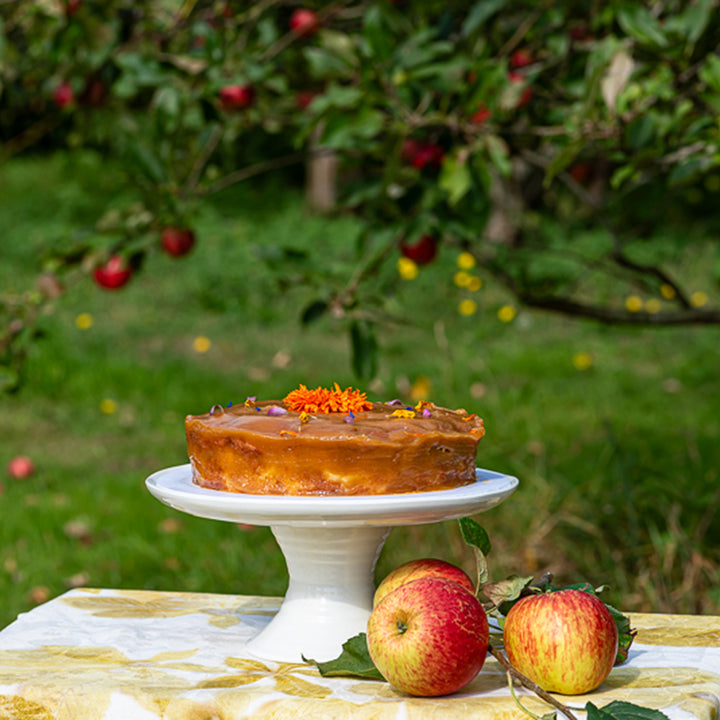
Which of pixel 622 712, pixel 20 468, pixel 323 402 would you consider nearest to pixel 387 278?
pixel 20 468

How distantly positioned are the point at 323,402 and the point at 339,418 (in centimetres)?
7

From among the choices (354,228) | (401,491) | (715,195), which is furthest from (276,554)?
(715,195)

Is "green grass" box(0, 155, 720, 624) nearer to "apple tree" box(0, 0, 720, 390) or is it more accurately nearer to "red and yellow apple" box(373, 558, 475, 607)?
"apple tree" box(0, 0, 720, 390)

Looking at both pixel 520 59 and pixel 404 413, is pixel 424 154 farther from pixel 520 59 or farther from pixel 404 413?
pixel 404 413

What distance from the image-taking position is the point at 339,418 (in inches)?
57.3

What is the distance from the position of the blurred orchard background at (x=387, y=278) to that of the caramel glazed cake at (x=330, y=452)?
15.3 inches

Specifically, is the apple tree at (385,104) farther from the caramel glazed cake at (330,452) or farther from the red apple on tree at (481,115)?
the caramel glazed cake at (330,452)

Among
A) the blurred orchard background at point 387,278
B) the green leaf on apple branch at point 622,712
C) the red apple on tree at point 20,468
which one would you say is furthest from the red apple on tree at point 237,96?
the red apple on tree at point 20,468

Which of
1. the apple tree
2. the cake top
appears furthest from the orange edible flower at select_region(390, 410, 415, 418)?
the apple tree

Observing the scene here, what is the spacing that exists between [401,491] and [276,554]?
1.78m

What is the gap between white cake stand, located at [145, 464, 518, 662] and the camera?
52.5 inches

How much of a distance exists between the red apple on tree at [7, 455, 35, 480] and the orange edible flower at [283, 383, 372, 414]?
8.94 ft

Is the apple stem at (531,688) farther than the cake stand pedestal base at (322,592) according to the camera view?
No

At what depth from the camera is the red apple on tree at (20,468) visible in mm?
4008
